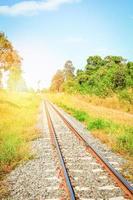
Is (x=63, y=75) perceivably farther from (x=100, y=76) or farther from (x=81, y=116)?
(x=81, y=116)

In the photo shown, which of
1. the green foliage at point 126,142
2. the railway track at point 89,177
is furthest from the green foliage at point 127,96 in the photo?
the railway track at point 89,177

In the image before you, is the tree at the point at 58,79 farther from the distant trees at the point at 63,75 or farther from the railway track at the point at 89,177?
the railway track at the point at 89,177

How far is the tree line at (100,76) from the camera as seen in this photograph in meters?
37.1

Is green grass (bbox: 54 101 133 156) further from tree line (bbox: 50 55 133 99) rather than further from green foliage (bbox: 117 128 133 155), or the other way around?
tree line (bbox: 50 55 133 99)

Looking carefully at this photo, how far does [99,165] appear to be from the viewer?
9.24 meters

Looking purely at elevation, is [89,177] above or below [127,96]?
below

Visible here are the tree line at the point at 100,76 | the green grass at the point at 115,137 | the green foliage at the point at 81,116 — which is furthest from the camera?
the tree line at the point at 100,76

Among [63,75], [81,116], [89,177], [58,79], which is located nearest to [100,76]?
[81,116]

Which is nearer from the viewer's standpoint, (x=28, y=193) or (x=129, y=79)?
(x=28, y=193)

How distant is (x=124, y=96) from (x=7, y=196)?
80.5 ft

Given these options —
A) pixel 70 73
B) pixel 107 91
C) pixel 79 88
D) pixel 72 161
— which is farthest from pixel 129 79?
pixel 70 73

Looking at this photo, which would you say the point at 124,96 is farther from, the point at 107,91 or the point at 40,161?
the point at 40,161

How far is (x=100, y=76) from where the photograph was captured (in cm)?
4756

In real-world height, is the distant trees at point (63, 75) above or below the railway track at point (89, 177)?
above
